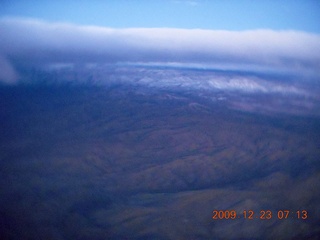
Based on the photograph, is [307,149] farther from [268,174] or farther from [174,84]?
[174,84]

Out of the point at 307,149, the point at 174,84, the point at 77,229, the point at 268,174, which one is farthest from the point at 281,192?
the point at 77,229
